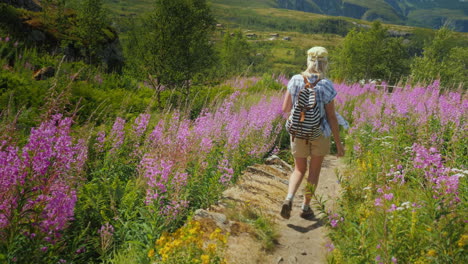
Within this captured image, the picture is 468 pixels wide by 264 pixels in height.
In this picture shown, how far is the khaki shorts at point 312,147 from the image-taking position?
4.19 meters

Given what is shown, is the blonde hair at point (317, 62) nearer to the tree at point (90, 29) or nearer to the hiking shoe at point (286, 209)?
the hiking shoe at point (286, 209)

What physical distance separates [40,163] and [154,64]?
8.45 meters

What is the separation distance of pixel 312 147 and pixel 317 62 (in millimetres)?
1135

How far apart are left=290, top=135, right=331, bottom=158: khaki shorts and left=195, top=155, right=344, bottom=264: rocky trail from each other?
1.97ft

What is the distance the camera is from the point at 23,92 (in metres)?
6.76

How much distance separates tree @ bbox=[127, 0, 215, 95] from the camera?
10312mm

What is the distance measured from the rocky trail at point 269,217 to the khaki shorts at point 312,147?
599 millimetres

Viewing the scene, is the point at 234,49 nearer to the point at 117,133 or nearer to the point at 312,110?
the point at 117,133

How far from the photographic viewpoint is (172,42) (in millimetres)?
10406

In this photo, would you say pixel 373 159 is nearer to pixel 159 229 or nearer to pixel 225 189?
pixel 225 189

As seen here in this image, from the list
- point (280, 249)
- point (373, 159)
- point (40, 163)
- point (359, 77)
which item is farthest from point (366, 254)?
point (359, 77)

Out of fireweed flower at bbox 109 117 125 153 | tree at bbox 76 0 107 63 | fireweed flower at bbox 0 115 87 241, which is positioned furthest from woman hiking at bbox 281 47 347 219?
tree at bbox 76 0 107 63

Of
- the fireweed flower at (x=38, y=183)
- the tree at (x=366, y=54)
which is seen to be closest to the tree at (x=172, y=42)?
the fireweed flower at (x=38, y=183)

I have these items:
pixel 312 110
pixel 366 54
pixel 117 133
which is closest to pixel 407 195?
pixel 312 110
